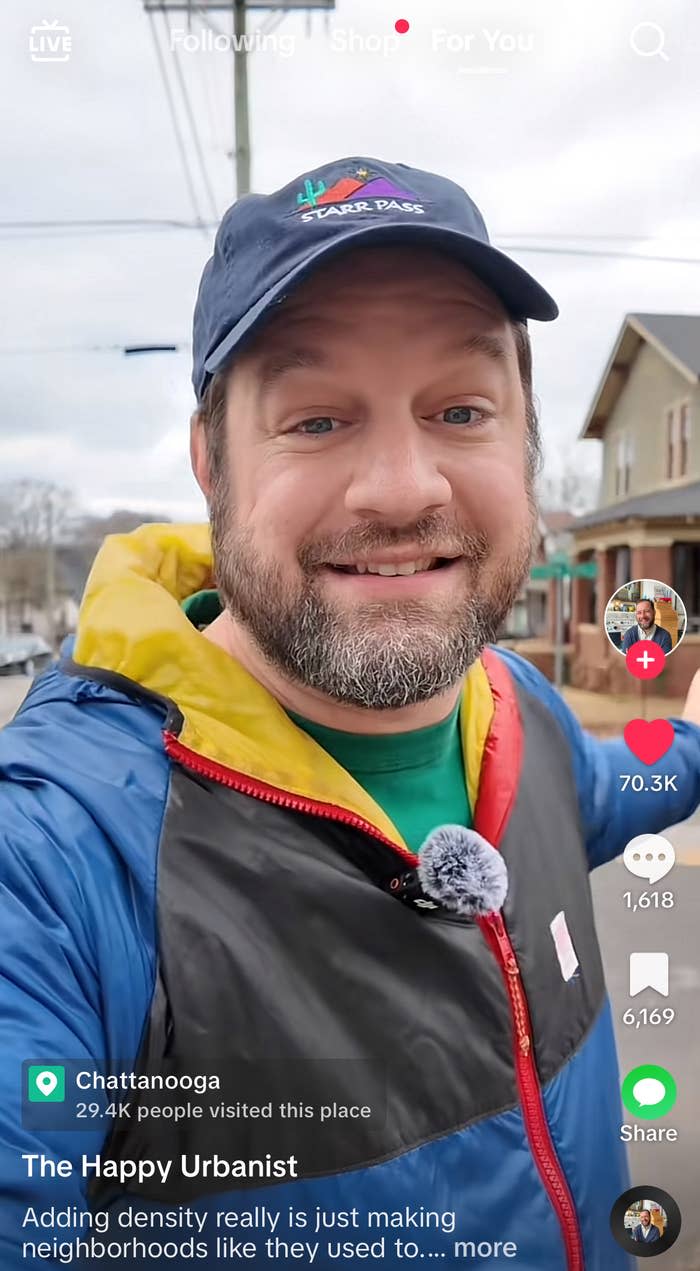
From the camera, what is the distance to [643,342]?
84cm

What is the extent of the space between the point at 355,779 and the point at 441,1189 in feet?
1.14

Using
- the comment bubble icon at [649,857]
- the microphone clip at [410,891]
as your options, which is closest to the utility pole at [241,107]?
the microphone clip at [410,891]

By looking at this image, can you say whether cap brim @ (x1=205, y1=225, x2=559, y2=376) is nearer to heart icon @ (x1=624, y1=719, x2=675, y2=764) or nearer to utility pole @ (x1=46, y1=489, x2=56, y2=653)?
utility pole @ (x1=46, y1=489, x2=56, y2=653)

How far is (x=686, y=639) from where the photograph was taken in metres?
0.85

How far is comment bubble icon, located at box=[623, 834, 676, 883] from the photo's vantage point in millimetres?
856

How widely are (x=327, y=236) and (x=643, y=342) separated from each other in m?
0.36

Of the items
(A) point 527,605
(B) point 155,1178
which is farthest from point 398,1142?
(A) point 527,605

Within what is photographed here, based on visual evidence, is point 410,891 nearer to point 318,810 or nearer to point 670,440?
point 318,810

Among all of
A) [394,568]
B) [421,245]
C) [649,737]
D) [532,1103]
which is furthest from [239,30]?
[532,1103]

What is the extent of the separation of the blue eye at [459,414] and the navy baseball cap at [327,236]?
0.11 m

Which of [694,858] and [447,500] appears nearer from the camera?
[447,500]

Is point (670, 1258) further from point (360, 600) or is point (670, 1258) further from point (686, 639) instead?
point (360, 600)

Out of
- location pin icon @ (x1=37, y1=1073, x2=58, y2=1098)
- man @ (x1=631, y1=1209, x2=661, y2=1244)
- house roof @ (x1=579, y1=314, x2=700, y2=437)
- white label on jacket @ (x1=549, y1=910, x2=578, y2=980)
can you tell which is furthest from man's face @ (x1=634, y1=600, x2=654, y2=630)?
location pin icon @ (x1=37, y1=1073, x2=58, y2=1098)

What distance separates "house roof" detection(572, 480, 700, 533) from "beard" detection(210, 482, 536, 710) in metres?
0.23
